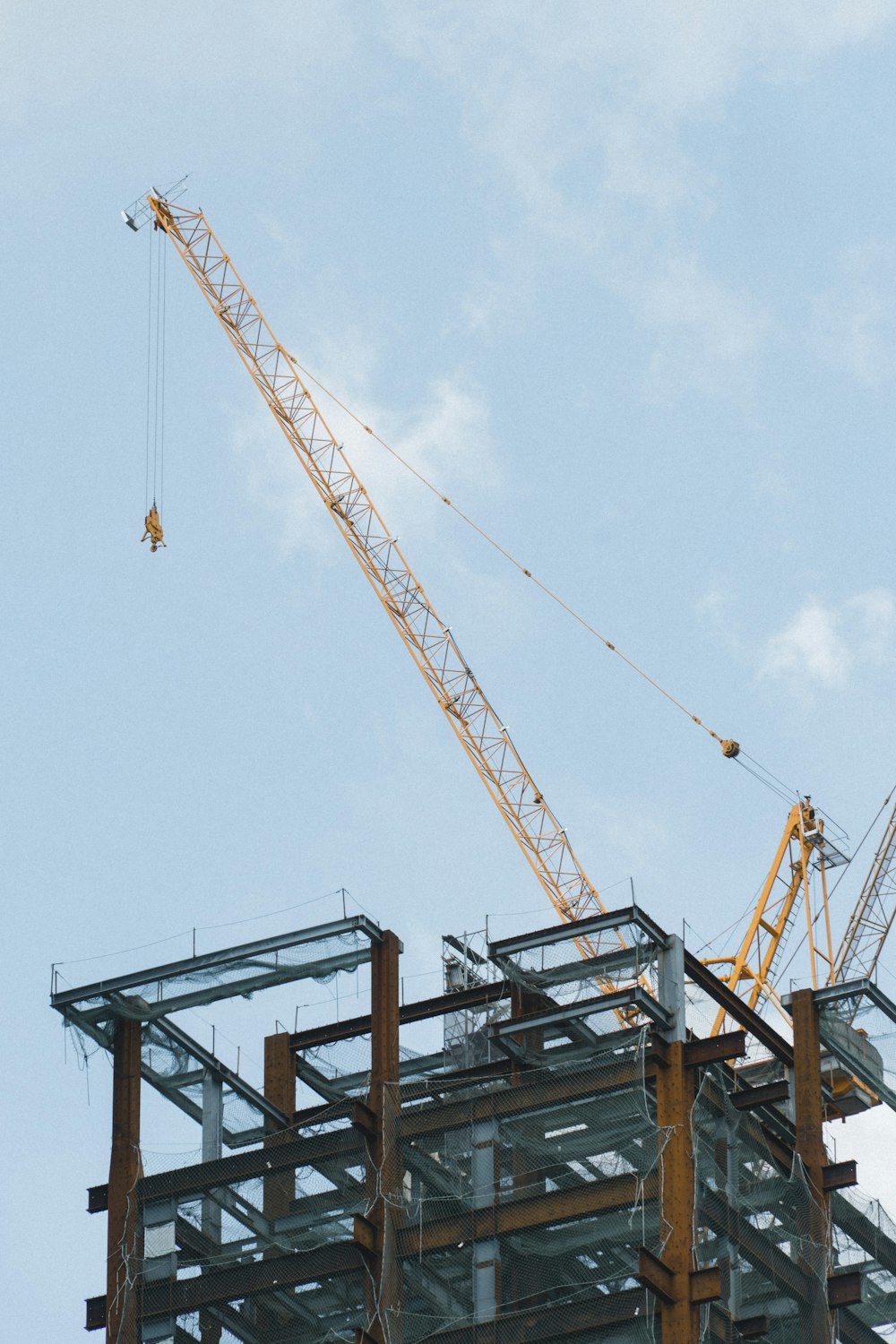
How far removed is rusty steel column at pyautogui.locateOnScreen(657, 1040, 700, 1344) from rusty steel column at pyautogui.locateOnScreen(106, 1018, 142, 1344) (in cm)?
1780

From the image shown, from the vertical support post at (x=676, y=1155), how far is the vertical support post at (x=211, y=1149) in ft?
50.3

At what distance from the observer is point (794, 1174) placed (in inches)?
3654

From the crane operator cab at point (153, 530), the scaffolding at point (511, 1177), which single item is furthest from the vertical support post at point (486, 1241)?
the crane operator cab at point (153, 530)

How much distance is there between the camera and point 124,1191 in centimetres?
9262

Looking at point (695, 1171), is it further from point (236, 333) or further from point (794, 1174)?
point (236, 333)

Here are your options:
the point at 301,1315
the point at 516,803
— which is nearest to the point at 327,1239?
the point at 301,1315

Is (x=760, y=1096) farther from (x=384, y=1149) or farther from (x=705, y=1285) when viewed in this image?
(x=384, y=1149)

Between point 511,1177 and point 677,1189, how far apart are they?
19.3ft

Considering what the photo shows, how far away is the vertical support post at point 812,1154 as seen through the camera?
9056 centimetres

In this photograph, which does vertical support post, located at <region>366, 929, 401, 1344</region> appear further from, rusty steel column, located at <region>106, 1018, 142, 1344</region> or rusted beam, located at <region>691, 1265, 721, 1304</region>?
rusted beam, located at <region>691, 1265, 721, 1304</region>

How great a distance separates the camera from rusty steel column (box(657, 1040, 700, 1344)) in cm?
8494

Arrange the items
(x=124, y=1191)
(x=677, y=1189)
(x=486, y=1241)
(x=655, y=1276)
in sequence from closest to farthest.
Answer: (x=655, y=1276) < (x=677, y=1189) < (x=486, y=1241) < (x=124, y=1191)

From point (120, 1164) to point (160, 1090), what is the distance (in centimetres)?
433

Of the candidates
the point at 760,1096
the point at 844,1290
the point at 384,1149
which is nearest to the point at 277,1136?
the point at 384,1149
